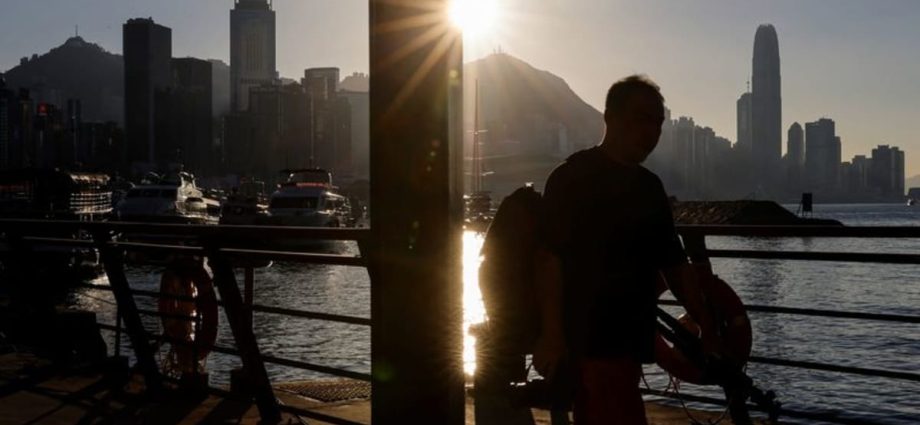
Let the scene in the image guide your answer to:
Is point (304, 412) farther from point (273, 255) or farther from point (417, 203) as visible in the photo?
point (417, 203)

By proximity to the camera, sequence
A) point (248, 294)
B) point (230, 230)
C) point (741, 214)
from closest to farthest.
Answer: point (230, 230)
point (248, 294)
point (741, 214)

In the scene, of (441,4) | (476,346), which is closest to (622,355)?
(476,346)

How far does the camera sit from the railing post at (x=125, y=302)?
8031 millimetres

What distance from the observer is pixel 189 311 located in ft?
27.2

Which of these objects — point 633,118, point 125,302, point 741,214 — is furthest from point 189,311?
point 741,214

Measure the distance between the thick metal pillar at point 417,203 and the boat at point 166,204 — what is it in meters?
64.0

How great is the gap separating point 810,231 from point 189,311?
482cm

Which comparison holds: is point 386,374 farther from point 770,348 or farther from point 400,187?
point 770,348

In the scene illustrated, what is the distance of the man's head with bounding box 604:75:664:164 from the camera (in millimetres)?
3807

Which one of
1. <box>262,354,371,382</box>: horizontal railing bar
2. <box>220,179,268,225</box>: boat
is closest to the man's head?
<box>262,354,371,382</box>: horizontal railing bar

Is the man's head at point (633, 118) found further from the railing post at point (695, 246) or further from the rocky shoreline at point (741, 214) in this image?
the rocky shoreline at point (741, 214)

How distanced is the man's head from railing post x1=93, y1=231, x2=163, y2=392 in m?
5.14

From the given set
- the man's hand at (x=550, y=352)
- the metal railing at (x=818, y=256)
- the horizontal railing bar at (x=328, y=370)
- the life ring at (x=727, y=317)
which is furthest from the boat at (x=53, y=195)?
the man's hand at (x=550, y=352)

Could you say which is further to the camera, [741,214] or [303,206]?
[741,214]
